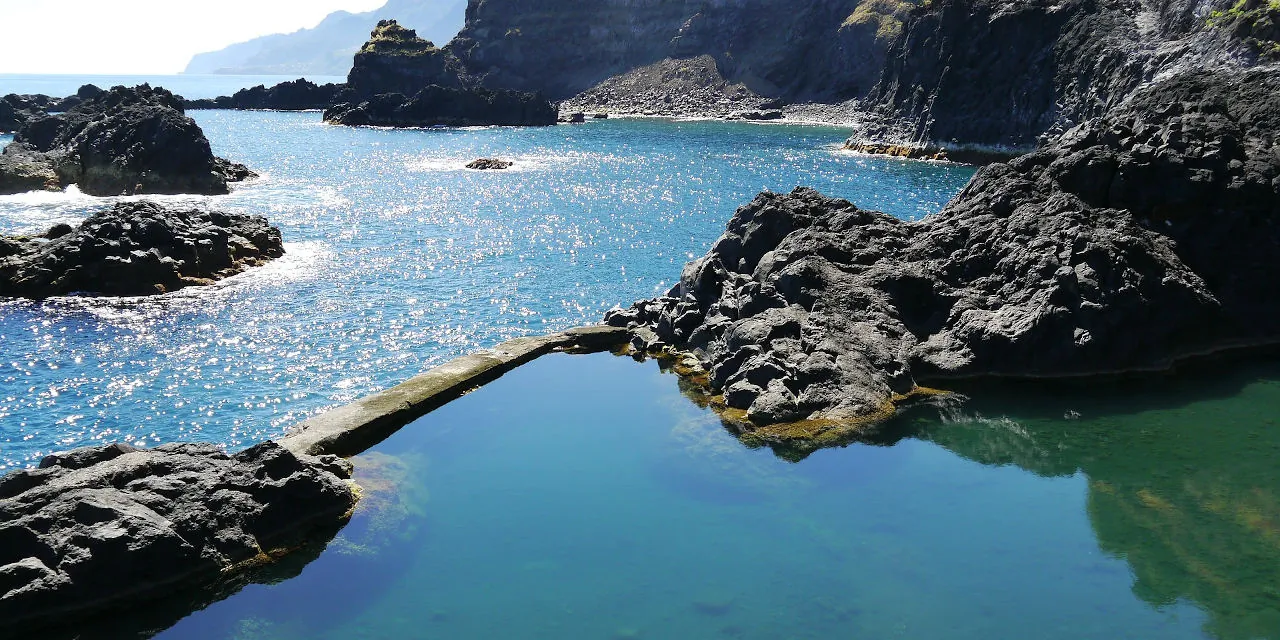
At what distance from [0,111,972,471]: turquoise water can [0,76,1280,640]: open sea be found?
0.19 meters

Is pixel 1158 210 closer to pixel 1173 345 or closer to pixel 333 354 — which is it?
pixel 1173 345

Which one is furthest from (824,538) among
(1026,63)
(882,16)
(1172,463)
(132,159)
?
(882,16)

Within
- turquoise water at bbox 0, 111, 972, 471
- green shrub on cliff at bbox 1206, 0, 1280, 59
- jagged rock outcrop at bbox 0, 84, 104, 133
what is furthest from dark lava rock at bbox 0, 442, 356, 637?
jagged rock outcrop at bbox 0, 84, 104, 133

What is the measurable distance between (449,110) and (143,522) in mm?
157109

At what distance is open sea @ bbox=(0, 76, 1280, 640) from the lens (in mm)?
16062

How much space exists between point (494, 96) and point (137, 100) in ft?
298

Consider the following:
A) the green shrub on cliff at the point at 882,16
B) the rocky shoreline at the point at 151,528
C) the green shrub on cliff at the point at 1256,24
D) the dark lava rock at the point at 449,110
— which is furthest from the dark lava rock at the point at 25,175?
the green shrub on cliff at the point at 882,16

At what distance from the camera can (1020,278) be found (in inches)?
1080

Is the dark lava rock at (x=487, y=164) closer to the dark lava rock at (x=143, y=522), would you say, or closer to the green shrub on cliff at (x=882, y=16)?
the dark lava rock at (x=143, y=522)

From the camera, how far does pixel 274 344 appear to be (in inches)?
1325

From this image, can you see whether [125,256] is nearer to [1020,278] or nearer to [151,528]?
[151,528]

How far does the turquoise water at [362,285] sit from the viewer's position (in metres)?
28.0

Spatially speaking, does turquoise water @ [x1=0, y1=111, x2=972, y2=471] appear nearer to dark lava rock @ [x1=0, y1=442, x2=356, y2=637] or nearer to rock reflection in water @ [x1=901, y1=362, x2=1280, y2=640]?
dark lava rock @ [x1=0, y1=442, x2=356, y2=637]

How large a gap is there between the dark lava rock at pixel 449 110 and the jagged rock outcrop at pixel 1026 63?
67289 millimetres
